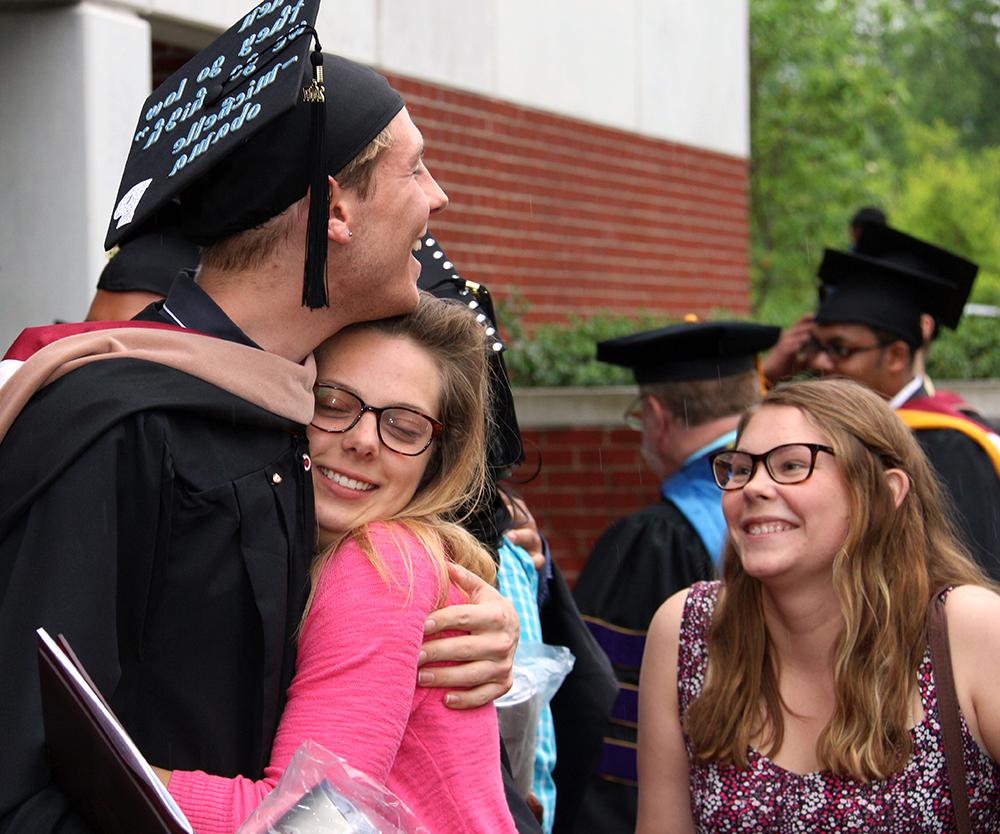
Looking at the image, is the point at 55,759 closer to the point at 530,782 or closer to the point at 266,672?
the point at 266,672

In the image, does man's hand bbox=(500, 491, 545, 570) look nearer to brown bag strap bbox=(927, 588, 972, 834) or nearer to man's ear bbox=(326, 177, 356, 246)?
brown bag strap bbox=(927, 588, 972, 834)

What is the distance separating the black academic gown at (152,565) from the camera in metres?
1.81

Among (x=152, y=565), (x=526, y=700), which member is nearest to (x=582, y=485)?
(x=526, y=700)

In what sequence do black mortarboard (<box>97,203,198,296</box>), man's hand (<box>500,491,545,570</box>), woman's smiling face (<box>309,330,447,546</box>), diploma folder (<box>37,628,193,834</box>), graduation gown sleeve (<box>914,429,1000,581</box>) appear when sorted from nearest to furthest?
diploma folder (<box>37,628,193,834</box>)
woman's smiling face (<box>309,330,447,546</box>)
black mortarboard (<box>97,203,198,296</box>)
man's hand (<box>500,491,545,570</box>)
graduation gown sleeve (<box>914,429,1000,581</box>)

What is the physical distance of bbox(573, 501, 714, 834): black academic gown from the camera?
4.62 m

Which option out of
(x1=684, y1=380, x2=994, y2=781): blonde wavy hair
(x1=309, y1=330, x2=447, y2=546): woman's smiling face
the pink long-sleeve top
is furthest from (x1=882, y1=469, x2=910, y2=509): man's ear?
the pink long-sleeve top

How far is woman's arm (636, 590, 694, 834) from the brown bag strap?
0.64 m

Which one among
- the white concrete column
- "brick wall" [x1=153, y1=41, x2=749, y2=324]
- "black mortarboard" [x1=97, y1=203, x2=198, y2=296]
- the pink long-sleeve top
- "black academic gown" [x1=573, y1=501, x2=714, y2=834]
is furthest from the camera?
"brick wall" [x1=153, y1=41, x2=749, y2=324]

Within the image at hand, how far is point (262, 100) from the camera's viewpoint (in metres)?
2.03

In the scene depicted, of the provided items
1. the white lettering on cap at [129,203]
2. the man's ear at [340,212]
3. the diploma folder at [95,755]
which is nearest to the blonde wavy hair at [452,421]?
the man's ear at [340,212]

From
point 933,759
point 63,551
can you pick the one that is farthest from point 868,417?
point 63,551

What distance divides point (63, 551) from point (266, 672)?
347mm

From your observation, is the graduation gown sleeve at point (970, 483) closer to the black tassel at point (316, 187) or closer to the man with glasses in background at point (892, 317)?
the man with glasses in background at point (892, 317)

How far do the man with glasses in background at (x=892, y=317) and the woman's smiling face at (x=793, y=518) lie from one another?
2.19 meters
